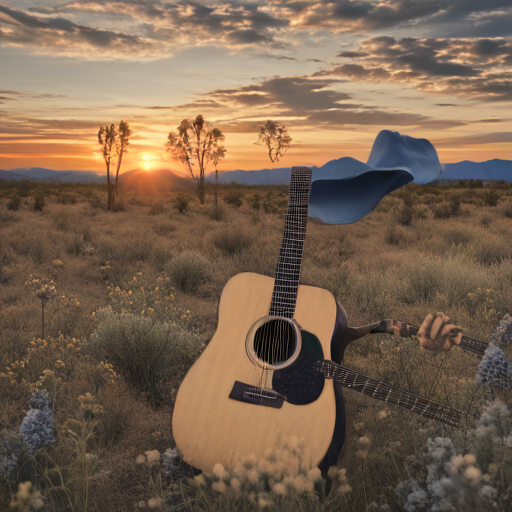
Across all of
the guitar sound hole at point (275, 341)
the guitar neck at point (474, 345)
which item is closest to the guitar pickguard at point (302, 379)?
the guitar sound hole at point (275, 341)

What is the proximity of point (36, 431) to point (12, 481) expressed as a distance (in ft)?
0.89

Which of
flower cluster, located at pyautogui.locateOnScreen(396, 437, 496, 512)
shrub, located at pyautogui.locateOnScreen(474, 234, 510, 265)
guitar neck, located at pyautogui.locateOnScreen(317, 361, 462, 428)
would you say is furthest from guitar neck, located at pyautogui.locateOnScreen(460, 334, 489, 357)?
Answer: shrub, located at pyautogui.locateOnScreen(474, 234, 510, 265)

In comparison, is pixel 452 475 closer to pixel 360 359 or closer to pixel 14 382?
pixel 360 359

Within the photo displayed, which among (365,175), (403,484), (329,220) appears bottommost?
(403,484)

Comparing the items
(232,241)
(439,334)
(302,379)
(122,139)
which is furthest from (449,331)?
(122,139)

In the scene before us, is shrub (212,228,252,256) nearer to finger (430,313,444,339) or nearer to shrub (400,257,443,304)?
shrub (400,257,443,304)

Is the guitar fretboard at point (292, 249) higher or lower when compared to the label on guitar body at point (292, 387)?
higher

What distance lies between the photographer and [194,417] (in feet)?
7.55

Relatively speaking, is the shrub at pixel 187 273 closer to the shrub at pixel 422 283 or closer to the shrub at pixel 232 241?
the shrub at pixel 232 241

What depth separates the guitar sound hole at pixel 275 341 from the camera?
2527 mm

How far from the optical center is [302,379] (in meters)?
2.30

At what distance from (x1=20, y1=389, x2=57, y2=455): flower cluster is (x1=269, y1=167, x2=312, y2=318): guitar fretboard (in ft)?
4.27

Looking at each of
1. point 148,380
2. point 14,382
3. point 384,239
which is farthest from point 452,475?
point 384,239

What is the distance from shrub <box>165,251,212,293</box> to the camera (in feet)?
22.3
